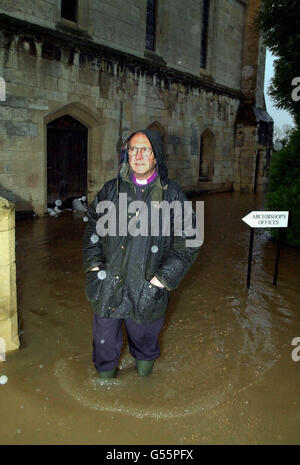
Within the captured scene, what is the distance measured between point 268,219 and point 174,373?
2440 millimetres

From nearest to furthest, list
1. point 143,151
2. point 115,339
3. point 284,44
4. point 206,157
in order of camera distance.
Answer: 1. point 143,151
2. point 115,339
3. point 284,44
4. point 206,157

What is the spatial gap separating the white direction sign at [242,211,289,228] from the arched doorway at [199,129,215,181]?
10.8 metres

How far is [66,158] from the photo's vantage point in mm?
10055

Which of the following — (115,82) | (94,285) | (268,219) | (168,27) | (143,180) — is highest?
(168,27)

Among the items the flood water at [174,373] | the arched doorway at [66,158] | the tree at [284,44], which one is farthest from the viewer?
the arched doorway at [66,158]

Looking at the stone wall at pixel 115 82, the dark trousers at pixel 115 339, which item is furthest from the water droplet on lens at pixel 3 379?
the stone wall at pixel 115 82

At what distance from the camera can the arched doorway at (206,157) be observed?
50.8 feet

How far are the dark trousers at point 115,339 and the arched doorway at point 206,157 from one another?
13039 millimetres

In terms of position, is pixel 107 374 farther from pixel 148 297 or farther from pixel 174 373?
pixel 148 297

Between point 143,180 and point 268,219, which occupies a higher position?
point 143,180

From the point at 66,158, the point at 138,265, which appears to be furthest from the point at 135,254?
the point at 66,158

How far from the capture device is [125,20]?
34.1ft

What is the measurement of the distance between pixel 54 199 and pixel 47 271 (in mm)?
5013

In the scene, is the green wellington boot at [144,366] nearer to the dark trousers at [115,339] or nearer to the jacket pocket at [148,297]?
the dark trousers at [115,339]
